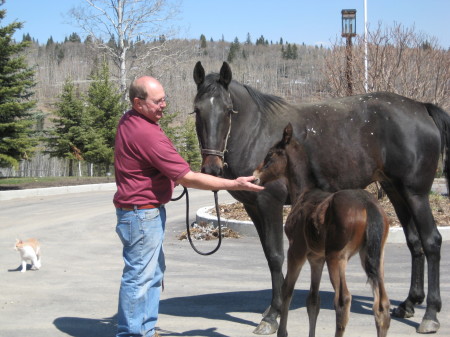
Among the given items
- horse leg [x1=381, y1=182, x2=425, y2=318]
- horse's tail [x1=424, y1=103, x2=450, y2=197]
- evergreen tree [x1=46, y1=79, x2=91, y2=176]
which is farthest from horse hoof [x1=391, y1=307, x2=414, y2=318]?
evergreen tree [x1=46, y1=79, x2=91, y2=176]

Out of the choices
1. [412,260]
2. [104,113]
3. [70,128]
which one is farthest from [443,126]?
[104,113]

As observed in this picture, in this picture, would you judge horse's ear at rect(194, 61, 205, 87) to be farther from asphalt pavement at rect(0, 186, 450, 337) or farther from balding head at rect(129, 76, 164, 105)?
asphalt pavement at rect(0, 186, 450, 337)

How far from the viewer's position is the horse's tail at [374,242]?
447 cm

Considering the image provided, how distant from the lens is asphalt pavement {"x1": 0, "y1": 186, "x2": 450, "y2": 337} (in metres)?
5.91

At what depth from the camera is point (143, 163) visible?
474 cm

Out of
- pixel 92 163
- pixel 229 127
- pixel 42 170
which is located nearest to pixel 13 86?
pixel 92 163

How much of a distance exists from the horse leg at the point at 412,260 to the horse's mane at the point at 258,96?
147 cm

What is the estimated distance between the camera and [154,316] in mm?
5059

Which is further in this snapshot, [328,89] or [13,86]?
[13,86]

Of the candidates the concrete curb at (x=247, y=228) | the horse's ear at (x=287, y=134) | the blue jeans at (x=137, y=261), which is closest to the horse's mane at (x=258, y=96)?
the horse's ear at (x=287, y=134)

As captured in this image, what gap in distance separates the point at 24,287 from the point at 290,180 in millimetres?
4205

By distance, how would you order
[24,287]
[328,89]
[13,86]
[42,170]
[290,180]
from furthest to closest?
1. [42,170]
2. [13,86]
3. [328,89]
4. [24,287]
5. [290,180]

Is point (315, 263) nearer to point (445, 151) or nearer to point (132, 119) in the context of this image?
point (132, 119)

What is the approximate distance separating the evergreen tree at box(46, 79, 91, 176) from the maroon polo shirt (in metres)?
28.2
